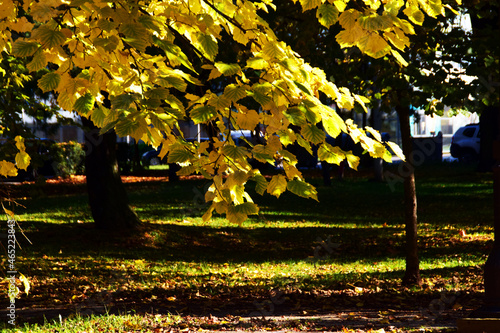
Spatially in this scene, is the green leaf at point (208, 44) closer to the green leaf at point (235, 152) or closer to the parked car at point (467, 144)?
the green leaf at point (235, 152)

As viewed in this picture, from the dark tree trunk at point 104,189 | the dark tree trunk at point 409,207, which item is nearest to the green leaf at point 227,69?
the dark tree trunk at point 409,207

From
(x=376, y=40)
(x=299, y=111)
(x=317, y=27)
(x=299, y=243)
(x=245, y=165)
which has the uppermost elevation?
(x=317, y=27)

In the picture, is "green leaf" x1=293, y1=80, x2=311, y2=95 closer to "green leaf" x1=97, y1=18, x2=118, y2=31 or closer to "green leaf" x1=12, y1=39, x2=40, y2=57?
"green leaf" x1=97, y1=18, x2=118, y2=31

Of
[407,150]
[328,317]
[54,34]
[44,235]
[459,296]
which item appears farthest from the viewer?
[44,235]

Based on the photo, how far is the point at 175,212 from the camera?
1521 cm

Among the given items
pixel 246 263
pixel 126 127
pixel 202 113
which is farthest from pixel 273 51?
pixel 246 263

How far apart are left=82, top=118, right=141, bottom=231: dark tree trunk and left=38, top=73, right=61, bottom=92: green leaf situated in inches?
335

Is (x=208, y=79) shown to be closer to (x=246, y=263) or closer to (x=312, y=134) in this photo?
(x=312, y=134)

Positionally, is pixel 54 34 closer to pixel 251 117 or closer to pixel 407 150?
pixel 251 117

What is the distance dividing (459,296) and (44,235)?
753cm

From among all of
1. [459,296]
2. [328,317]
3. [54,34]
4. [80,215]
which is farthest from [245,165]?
[80,215]

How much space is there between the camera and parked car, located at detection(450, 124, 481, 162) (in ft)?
105


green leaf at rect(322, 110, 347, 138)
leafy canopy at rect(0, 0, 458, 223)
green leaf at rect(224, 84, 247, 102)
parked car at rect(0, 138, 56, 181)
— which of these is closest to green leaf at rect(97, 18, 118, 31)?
leafy canopy at rect(0, 0, 458, 223)

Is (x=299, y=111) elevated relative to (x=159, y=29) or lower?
lower
